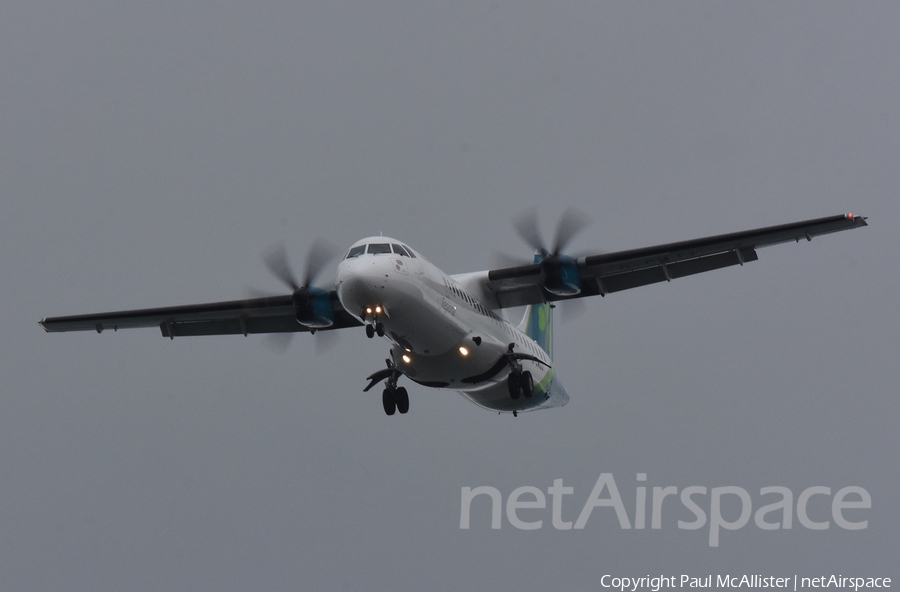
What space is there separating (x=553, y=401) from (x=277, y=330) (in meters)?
7.05

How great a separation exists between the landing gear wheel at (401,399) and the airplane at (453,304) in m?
0.03

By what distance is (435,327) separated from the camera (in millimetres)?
19875

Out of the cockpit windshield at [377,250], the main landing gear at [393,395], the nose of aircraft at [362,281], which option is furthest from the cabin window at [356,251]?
the main landing gear at [393,395]

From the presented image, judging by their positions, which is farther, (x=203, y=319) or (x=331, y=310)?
(x=203, y=319)

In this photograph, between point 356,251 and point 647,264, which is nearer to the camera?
point 356,251

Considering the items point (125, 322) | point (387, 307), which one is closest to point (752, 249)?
point (387, 307)

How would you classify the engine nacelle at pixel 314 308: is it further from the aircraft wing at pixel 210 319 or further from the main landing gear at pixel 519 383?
the main landing gear at pixel 519 383

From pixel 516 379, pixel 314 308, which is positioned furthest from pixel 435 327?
pixel 314 308

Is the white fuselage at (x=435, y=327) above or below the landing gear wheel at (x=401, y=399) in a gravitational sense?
above

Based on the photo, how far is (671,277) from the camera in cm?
2289

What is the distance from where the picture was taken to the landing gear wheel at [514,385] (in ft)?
72.2

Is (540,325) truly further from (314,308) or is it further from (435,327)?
(435,327)

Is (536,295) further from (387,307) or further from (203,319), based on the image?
(203,319)

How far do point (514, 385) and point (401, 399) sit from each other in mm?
2455
